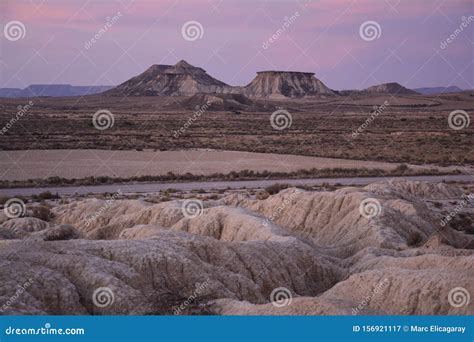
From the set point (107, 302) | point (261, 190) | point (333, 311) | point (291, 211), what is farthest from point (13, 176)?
point (333, 311)

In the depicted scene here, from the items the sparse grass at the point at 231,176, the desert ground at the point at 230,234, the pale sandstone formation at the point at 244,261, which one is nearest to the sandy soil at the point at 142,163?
the desert ground at the point at 230,234

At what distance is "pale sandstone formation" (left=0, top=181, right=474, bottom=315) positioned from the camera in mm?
13625

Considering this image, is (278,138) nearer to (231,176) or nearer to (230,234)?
(231,176)

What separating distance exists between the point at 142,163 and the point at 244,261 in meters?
34.6

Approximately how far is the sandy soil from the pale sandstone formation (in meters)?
18.5

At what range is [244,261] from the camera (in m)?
17.9

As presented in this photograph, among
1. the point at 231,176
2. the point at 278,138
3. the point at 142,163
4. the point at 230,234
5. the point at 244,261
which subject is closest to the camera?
the point at 244,261

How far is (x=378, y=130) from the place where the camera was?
86812 mm

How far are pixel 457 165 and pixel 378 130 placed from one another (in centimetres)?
3379

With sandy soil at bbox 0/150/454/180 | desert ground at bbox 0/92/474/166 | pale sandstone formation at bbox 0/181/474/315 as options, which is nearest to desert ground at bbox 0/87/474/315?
pale sandstone formation at bbox 0/181/474/315

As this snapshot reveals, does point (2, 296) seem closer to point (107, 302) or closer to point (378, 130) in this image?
point (107, 302)

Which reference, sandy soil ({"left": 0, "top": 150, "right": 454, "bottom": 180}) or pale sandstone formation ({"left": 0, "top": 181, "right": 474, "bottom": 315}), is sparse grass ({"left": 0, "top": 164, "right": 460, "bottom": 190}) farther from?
pale sandstone formation ({"left": 0, "top": 181, "right": 474, "bottom": 315})

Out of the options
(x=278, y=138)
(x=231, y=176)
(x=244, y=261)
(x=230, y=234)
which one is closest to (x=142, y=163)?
(x=231, y=176)

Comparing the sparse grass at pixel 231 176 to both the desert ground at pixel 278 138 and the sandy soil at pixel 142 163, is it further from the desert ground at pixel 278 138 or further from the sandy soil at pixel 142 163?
the desert ground at pixel 278 138
